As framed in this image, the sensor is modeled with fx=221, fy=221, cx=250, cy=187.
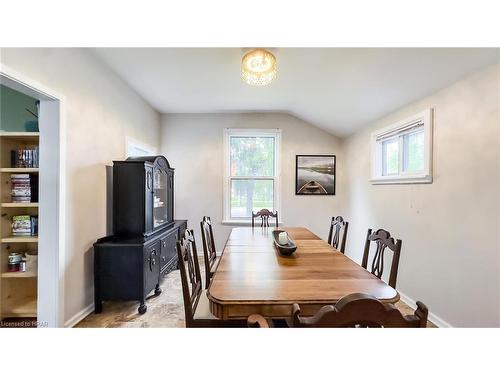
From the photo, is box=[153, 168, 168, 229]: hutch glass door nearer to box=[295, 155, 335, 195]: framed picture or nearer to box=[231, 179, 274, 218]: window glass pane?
box=[231, 179, 274, 218]: window glass pane

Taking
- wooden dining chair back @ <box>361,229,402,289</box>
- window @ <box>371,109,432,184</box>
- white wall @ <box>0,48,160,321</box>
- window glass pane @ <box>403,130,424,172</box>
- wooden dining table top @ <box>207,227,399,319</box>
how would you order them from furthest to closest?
window glass pane @ <box>403,130,424,172</box> → window @ <box>371,109,432,184</box> → white wall @ <box>0,48,160,321</box> → wooden dining chair back @ <box>361,229,402,289</box> → wooden dining table top @ <box>207,227,399,319</box>

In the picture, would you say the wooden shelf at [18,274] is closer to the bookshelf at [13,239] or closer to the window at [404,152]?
the bookshelf at [13,239]

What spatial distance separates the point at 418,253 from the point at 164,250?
279 cm

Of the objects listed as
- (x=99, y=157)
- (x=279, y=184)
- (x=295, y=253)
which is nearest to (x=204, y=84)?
(x=99, y=157)

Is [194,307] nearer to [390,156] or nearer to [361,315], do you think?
[361,315]

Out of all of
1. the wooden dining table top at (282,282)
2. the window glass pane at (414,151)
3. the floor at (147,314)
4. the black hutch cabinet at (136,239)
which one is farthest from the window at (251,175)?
the wooden dining table top at (282,282)

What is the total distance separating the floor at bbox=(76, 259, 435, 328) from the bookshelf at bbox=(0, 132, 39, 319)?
536 millimetres

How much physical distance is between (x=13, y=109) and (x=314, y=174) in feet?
13.3

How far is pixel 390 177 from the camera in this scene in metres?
2.68

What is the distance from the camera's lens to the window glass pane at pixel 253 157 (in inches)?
163

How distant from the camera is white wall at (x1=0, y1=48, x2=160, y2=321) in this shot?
1730 mm

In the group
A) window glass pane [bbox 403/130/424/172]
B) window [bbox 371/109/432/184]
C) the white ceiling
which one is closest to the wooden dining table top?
window [bbox 371/109/432/184]

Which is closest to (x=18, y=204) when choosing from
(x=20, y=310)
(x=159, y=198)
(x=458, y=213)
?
(x=20, y=310)
